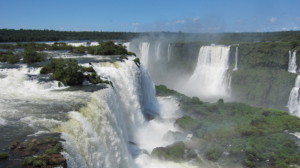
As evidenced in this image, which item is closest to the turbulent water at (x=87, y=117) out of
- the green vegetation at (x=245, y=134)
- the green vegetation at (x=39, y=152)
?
the green vegetation at (x=39, y=152)

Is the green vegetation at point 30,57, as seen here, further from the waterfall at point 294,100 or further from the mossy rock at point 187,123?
the waterfall at point 294,100

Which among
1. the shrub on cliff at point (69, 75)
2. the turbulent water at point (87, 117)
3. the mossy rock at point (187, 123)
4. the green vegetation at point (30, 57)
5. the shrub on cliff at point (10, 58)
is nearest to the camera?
the turbulent water at point (87, 117)

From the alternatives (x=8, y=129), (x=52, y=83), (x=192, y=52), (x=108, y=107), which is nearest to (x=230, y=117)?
(x=108, y=107)

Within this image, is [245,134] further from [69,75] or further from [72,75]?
[69,75]

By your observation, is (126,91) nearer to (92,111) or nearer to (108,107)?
(108,107)

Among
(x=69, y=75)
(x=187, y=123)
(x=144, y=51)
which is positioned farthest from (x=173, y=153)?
(x=144, y=51)

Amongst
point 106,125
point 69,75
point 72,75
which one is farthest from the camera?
point 72,75

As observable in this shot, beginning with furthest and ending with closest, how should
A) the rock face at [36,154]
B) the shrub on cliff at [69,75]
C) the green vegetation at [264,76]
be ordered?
the green vegetation at [264,76] → the shrub on cliff at [69,75] → the rock face at [36,154]
